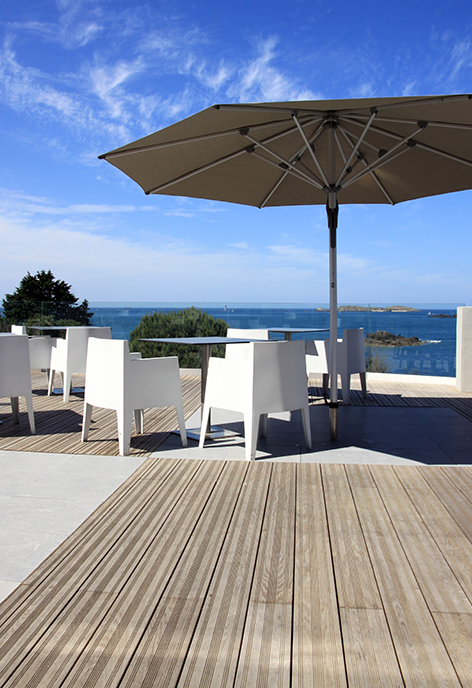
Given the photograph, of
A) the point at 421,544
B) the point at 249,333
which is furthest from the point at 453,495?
the point at 249,333

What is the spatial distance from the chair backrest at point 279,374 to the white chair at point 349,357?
180 centimetres

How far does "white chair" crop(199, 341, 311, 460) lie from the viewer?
335 centimetres

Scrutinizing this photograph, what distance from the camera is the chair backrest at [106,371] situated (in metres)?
3.46

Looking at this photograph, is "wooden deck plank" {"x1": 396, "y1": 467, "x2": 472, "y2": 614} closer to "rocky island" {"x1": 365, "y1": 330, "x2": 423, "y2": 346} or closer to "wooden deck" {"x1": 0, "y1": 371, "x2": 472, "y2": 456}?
Answer: "wooden deck" {"x1": 0, "y1": 371, "x2": 472, "y2": 456}

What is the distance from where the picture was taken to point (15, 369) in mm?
4191

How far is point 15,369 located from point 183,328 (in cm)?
429

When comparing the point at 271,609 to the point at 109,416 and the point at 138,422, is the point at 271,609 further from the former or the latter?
the point at 109,416

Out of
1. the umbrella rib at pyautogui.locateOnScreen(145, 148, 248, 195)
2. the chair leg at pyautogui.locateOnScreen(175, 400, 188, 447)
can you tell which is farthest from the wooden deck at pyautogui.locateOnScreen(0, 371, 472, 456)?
the umbrella rib at pyautogui.locateOnScreen(145, 148, 248, 195)

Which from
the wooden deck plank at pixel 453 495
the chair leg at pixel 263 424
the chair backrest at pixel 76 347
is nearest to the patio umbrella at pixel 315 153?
the chair leg at pixel 263 424

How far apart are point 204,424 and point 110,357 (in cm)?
83

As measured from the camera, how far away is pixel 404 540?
2.15 meters

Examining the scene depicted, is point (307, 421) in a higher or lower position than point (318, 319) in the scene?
lower

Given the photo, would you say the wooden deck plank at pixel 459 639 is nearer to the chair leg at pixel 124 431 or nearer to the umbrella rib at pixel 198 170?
the chair leg at pixel 124 431

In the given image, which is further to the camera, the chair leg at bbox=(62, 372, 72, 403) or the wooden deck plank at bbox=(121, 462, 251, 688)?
the chair leg at bbox=(62, 372, 72, 403)
